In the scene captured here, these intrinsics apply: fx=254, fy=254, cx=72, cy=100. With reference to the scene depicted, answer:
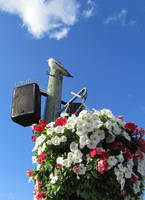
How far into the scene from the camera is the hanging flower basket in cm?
281

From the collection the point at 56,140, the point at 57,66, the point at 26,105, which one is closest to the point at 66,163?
the point at 56,140

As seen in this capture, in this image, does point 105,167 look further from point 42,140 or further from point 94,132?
point 42,140

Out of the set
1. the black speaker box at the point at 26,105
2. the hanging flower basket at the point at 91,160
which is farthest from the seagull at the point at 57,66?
the hanging flower basket at the point at 91,160

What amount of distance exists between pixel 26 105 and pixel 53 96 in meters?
0.91

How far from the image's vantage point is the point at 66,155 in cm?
301

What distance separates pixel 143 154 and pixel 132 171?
280mm

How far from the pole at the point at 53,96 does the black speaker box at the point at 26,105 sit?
0.34 m

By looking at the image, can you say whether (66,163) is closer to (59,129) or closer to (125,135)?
(59,129)

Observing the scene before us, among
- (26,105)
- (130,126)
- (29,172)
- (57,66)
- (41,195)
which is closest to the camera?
(41,195)

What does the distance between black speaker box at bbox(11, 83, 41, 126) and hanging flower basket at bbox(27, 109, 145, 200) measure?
346 centimetres

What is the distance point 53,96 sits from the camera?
740 centimetres

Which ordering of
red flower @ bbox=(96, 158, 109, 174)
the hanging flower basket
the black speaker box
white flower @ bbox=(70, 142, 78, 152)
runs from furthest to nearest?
the black speaker box, white flower @ bbox=(70, 142, 78, 152), the hanging flower basket, red flower @ bbox=(96, 158, 109, 174)

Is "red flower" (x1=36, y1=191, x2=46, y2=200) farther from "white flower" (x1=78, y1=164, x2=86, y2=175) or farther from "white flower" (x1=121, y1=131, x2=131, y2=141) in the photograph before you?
"white flower" (x1=121, y1=131, x2=131, y2=141)

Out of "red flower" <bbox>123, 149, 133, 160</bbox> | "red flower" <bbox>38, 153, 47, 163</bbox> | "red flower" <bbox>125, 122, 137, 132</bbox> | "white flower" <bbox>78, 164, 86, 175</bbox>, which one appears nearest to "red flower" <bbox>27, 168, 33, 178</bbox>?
"red flower" <bbox>38, 153, 47, 163</bbox>
